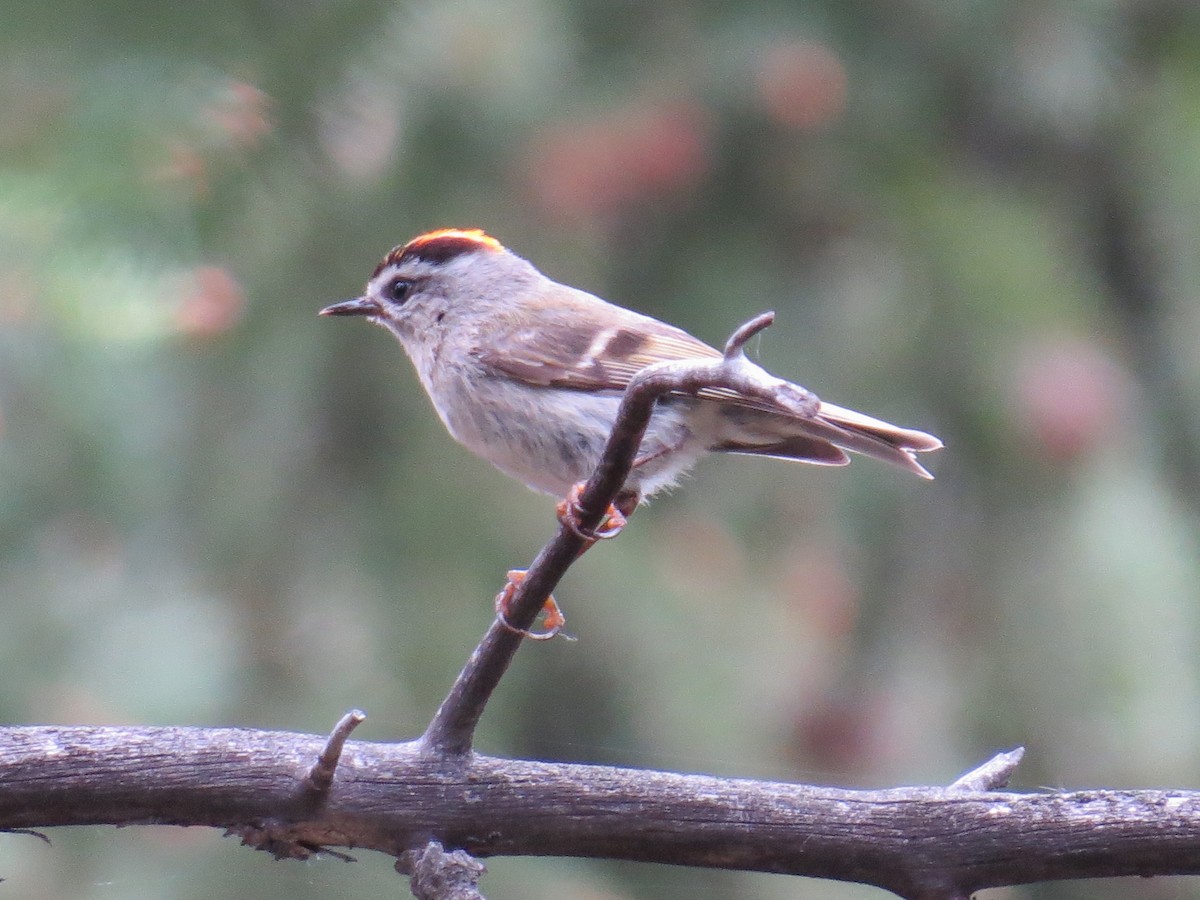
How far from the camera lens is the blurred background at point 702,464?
270cm

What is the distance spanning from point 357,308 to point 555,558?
1153 mm

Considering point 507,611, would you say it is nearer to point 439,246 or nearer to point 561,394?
point 561,394

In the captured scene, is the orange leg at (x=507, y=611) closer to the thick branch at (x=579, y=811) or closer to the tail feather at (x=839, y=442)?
the thick branch at (x=579, y=811)

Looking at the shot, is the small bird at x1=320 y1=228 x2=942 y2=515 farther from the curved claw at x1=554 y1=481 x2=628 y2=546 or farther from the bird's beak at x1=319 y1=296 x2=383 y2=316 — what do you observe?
the curved claw at x1=554 y1=481 x2=628 y2=546

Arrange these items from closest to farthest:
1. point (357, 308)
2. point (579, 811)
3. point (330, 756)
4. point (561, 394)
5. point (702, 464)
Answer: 1. point (330, 756)
2. point (579, 811)
3. point (561, 394)
4. point (357, 308)
5. point (702, 464)

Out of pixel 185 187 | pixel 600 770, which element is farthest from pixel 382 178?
pixel 600 770

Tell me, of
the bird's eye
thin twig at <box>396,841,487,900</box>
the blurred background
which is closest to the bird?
the bird's eye

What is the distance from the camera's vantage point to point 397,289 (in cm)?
262

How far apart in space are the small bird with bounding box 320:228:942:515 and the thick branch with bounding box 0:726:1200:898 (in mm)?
510

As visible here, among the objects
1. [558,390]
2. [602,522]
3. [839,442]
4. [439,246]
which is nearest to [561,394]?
[558,390]

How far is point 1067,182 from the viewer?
3412mm

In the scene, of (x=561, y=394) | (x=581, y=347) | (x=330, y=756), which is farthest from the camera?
(x=581, y=347)

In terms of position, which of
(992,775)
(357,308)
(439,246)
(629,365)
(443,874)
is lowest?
(443,874)

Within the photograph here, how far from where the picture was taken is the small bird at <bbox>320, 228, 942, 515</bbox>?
2.11 metres
